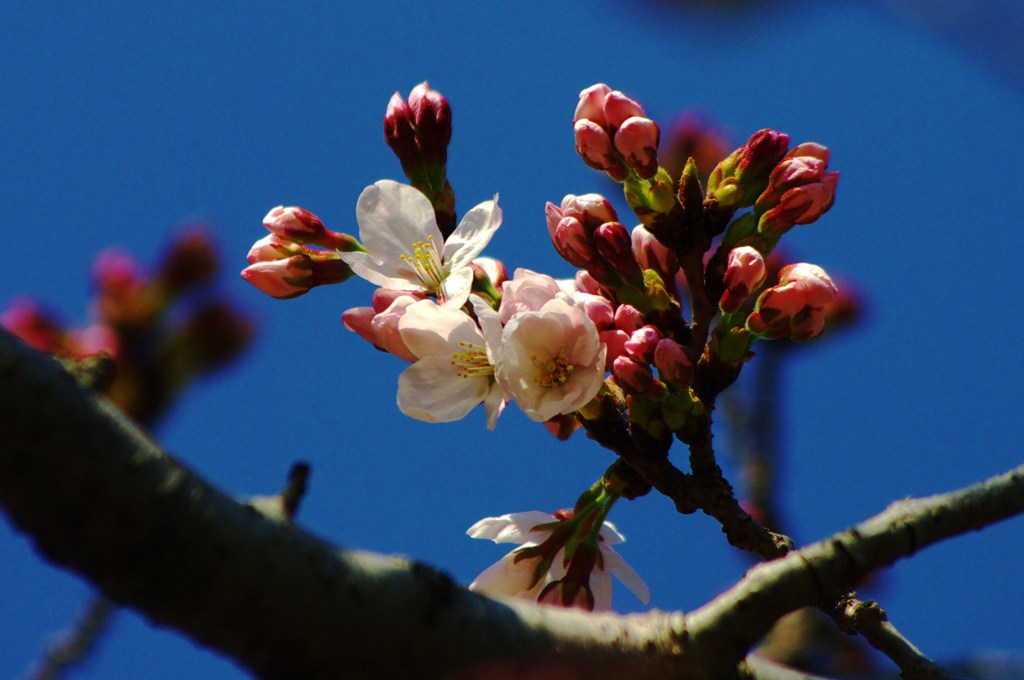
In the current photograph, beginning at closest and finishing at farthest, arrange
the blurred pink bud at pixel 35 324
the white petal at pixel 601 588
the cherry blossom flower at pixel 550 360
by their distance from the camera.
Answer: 1. the cherry blossom flower at pixel 550 360
2. the white petal at pixel 601 588
3. the blurred pink bud at pixel 35 324

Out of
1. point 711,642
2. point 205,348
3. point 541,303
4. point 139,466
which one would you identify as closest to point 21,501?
point 139,466

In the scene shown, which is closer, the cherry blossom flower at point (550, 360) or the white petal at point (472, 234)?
the cherry blossom flower at point (550, 360)

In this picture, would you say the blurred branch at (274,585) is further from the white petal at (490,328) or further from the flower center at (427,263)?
the flower center at (427,263)

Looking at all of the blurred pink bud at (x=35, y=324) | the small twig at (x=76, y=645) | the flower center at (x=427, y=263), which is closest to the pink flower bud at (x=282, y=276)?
the flower center at (x=427, y=263)

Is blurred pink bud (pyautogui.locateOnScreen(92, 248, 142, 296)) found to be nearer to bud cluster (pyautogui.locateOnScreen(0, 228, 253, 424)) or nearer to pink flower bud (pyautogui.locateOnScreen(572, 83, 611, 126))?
bud cluster (pyautogui.locateOnScreen(0, 228, 253, 424))

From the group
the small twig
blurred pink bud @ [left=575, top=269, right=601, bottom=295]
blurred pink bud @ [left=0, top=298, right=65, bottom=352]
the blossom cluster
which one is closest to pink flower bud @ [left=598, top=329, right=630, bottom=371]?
the blossom cluster

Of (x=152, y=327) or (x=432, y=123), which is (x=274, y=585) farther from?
(x=152, y=327)
